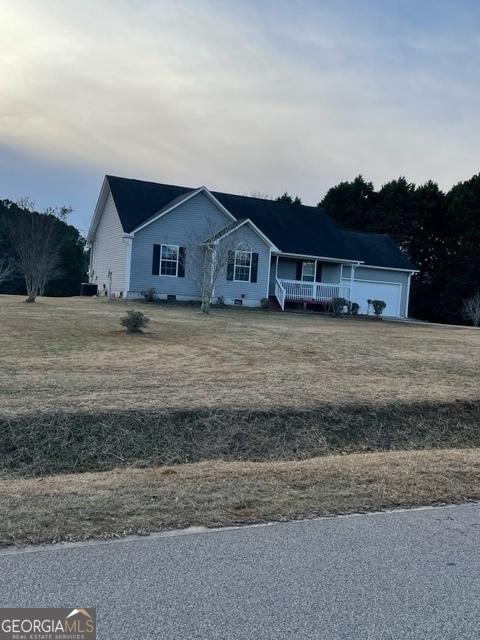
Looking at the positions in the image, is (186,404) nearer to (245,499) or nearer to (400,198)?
(245,499)

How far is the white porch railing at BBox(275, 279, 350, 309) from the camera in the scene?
2798 centimetres

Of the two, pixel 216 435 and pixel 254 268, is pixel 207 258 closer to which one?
pixel 254 268

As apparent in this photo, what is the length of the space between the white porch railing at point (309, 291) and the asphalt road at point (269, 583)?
2373 cm

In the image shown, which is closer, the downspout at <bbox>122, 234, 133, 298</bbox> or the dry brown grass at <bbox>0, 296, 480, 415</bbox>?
the dry brown grass at <bbox>0, 296, 480, 415</bbox>

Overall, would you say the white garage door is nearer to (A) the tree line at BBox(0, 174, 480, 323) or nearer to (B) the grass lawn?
(A) the tree line at BBox(0, 174, 480, 323)

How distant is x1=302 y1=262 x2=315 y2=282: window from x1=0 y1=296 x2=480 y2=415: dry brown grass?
12.9m

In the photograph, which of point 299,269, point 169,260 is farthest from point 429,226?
point 169,260

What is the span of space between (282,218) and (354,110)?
1208 cm

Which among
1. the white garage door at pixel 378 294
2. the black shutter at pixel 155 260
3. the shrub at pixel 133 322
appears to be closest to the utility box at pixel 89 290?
the black shutter at pixel 155 260

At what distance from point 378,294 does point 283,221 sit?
6.72 m

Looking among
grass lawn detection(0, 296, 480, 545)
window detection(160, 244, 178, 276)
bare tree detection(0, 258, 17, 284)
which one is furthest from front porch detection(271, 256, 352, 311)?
grass lawn detection(0, 296, 480, 545)

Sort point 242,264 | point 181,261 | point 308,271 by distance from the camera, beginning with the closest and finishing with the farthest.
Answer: point 181,261, point 242,264, point 308,271

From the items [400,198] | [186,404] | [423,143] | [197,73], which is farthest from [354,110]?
[400,198]

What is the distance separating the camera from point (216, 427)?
25.9 feet
